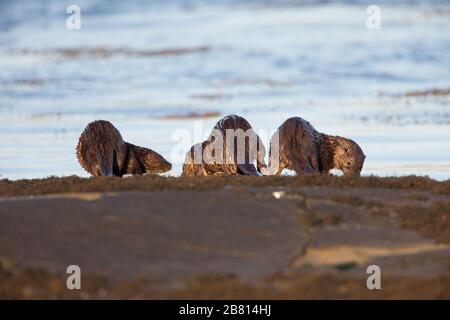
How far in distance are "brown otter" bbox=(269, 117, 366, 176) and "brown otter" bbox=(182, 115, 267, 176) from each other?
11.0 inches

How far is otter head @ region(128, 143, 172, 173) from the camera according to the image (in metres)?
20.8

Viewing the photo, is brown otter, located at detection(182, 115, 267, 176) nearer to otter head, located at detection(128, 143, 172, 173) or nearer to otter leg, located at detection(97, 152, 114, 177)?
otter leg, located at detection(97, 152, 114, 177)

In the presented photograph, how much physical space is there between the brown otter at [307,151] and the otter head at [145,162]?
231 cm

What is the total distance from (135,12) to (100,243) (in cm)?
3915

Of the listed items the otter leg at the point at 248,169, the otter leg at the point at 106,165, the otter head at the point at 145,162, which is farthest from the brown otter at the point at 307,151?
the otter leg at the point at 106,165

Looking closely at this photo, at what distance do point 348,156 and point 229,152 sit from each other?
1.65m

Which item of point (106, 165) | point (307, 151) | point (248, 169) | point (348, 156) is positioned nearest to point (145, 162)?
point (106, 165)

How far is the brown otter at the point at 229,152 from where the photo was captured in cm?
1927

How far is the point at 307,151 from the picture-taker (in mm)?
19062

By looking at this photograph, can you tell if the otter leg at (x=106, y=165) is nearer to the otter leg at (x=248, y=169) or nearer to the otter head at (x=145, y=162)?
the otter head at (x=145, y=162)

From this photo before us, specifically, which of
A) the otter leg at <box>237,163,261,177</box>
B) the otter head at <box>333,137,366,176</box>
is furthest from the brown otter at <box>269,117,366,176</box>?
the otter leg at <box>237,163,261,177</box>

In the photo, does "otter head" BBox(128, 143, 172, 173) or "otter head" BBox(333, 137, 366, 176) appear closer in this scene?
"otter head" BBox(333, 137, 366, 176)

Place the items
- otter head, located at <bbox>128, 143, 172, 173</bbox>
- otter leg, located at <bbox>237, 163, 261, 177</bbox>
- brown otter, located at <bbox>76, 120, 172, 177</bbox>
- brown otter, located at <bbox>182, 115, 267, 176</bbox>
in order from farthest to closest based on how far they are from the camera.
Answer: otter head, located at <bbox>128, 143, 172, 173</bbox>, brown otter, located at <bbox>76, 120, 172, 177</bbox>, otter leg, located at <bbox>237, 163, 261, 177</bbox>, brown otter, located at <bbox>182, 115, 267, 176</bbox>

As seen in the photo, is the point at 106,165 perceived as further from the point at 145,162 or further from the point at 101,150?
the point at 145,162
